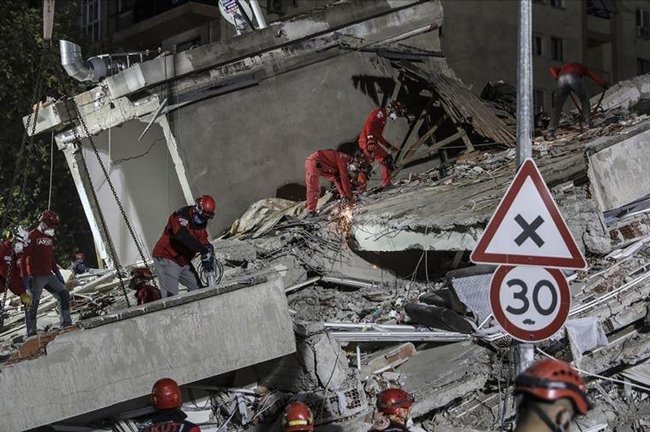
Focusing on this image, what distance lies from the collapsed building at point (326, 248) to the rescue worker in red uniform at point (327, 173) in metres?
0.41

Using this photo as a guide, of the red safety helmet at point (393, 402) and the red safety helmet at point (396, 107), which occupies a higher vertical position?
the red safety helmet at point (396, 107)

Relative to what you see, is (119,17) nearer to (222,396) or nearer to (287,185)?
(287,185)

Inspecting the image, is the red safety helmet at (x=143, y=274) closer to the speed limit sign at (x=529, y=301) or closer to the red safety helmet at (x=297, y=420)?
the red safety helmet at (x=297, y=420)

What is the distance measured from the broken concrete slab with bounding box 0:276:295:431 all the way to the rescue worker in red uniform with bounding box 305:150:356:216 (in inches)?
196

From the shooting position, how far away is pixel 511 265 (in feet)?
20.0

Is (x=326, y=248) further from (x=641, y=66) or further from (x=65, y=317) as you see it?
(x=641, y=66)

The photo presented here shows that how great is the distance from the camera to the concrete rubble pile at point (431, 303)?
8977mm

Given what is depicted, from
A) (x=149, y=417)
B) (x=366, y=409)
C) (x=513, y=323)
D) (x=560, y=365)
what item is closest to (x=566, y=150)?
(x=366, y=409)

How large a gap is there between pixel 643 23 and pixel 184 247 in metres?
31.0

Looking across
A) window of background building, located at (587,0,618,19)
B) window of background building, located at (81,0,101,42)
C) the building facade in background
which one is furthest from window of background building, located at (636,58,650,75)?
window of background building, located at (81,0,101,42)

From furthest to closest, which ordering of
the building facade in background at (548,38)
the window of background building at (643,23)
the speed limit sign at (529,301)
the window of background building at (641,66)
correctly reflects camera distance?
the window of background building at (643,23), the window of background building at (641,66), the building facade in background at (548,38), the speed limit sign at (529,301)

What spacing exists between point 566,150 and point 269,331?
632 centimetres

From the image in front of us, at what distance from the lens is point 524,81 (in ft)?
25.1

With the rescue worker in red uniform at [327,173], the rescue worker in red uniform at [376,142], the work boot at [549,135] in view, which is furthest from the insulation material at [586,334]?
the work boot at [549,135]
